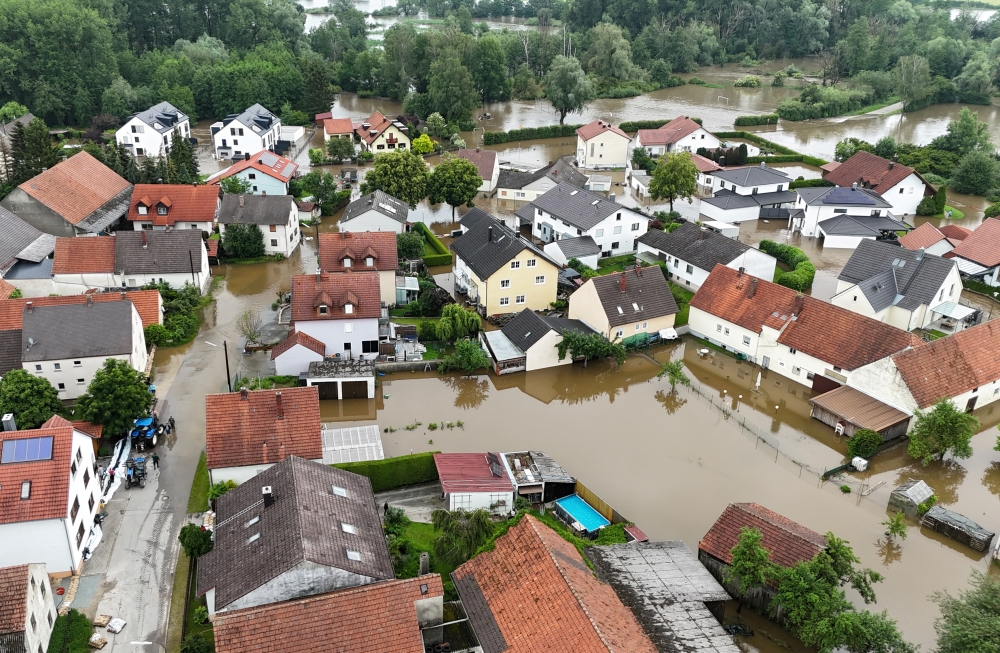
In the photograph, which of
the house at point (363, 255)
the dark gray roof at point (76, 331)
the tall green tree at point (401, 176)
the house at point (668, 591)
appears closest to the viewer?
the house at point (668, 591)

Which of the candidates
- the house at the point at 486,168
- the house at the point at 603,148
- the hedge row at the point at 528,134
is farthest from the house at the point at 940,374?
the hedge row at the point at 528,134

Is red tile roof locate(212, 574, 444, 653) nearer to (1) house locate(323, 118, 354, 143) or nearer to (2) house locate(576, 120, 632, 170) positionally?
(2) house locate(576, 120, 632, 170)

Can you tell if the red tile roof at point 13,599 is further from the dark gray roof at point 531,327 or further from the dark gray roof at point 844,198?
the dark gray roof at point 844,198

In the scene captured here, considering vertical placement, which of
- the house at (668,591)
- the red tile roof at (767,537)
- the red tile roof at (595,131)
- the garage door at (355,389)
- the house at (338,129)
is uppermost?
the red tile roof at (595,131)

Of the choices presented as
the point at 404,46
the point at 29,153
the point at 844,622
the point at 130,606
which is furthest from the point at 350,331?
the point at 404,46

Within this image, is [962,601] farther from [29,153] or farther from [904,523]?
[29,153]

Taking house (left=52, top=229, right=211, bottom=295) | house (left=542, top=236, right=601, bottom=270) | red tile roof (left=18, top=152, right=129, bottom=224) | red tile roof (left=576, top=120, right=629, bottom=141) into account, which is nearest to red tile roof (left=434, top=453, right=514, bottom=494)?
house (left=542, top=236, right=601, bottom=270)

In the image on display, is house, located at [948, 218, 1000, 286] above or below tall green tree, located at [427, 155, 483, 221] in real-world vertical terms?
below
